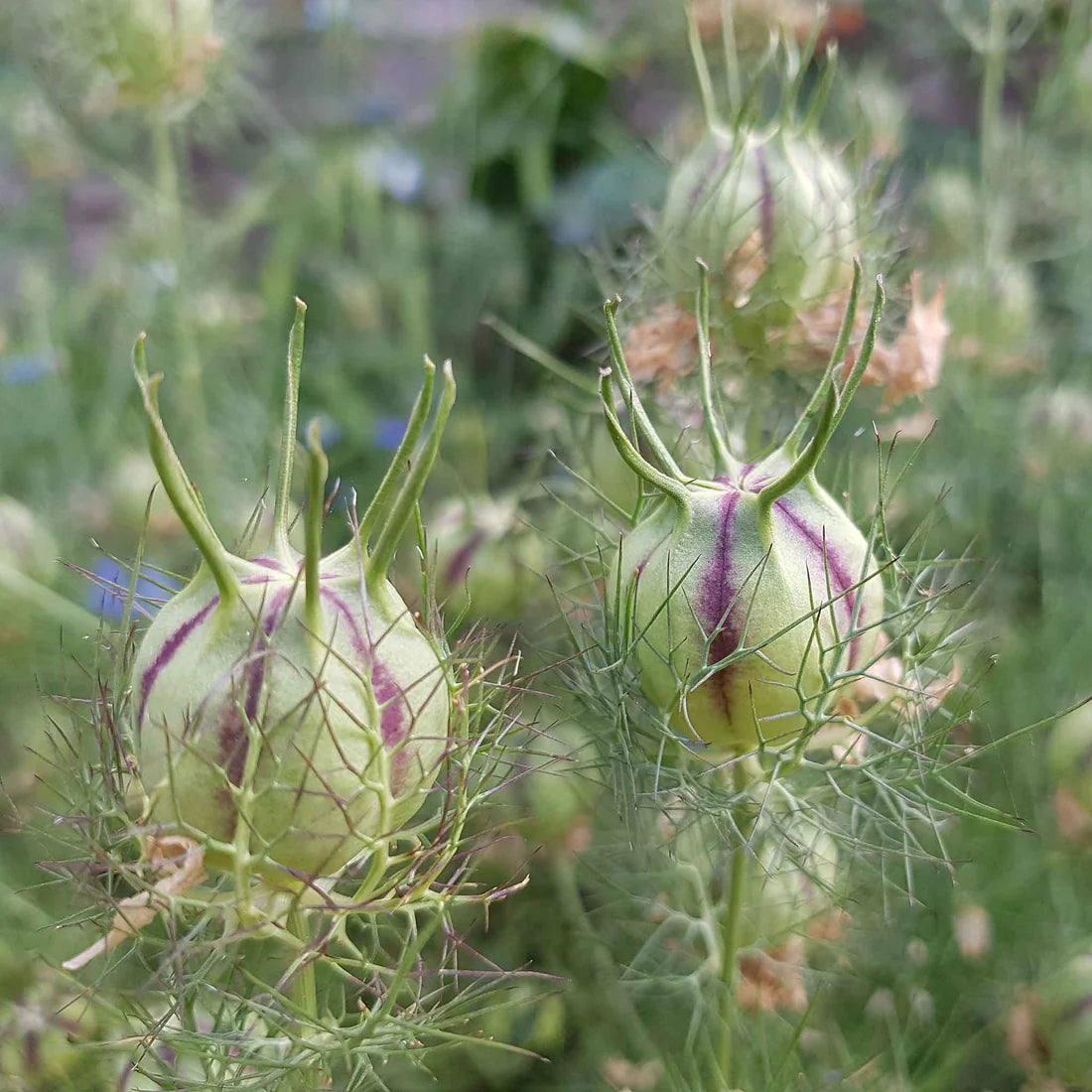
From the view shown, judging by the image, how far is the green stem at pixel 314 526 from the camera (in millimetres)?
331

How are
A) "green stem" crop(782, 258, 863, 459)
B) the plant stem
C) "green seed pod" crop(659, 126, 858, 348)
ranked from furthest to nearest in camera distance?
the plant stem
"green seed pod" crop(659, 126, 858, 348)
"green stem" crop(782, 258, 863, 459)

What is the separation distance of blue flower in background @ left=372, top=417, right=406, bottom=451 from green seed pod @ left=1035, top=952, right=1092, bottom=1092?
989 millimetres

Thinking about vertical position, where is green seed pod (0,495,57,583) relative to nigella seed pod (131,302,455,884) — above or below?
above

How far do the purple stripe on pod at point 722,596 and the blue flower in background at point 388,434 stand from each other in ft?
3.39

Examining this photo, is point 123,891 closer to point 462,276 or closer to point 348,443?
point 348,443

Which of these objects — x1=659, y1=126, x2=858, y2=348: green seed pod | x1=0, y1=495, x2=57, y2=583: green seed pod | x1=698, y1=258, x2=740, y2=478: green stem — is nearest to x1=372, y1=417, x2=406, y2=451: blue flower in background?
x1=0, y1=495, x2=57, y2=583: green seed pod

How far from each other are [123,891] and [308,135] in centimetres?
197

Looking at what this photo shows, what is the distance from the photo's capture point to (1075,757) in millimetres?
735

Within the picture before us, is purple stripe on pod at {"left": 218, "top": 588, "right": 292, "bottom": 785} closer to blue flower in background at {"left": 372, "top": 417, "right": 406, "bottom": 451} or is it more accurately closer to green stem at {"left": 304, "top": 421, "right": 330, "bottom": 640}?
green stem at {"left": 304, "top": 421, "right": 330, "bottom": 640}

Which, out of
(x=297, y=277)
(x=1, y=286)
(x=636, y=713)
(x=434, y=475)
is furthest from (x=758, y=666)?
(x=1, y=286)

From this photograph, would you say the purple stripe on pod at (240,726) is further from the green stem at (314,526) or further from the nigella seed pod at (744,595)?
the nigella seed pod at (744,595)

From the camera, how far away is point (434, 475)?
1.17 m

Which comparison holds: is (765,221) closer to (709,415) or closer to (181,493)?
(709,415)

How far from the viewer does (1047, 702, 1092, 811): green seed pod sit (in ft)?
2.40
